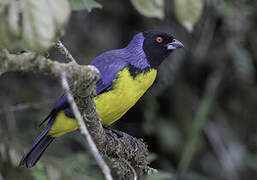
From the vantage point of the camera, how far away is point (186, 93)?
21.4 feet

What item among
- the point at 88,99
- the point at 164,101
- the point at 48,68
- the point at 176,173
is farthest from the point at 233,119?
the point at 48,68

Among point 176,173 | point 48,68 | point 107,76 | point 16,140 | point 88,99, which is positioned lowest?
point 176,173

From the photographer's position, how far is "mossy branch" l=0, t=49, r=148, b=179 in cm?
191

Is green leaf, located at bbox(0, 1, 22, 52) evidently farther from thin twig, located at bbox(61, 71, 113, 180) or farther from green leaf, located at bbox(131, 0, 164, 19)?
green leaf, located at bbox(131, 0, 164, 19)

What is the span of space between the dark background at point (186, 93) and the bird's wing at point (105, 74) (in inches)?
56.0

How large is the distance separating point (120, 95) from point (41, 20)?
2.08m

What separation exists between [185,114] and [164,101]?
0.48m

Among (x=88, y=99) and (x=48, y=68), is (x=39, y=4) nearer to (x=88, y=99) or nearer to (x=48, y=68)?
(x=48, y=68)

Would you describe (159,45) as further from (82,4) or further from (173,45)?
(82,4)

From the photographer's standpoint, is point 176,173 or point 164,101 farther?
point 164,101

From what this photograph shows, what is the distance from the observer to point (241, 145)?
21.1ft

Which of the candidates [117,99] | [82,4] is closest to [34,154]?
[117,99]

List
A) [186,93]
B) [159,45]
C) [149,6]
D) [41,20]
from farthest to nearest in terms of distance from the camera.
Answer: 1. [186,93]
2. [159,45]
3. [149,6]
4. [41,20]

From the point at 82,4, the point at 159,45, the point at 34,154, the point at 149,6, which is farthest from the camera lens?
the point at 159,45
